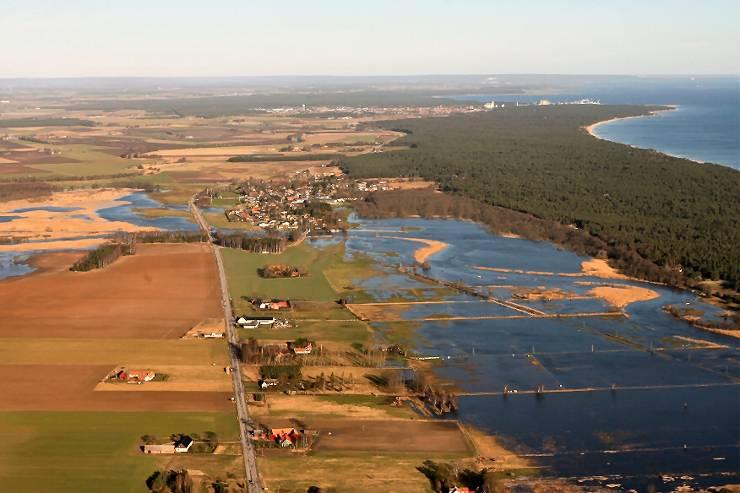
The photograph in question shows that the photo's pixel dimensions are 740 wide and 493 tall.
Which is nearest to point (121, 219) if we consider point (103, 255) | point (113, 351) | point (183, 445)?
point (103, 255)

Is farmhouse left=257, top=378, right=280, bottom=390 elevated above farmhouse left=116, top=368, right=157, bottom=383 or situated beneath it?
situated beneath

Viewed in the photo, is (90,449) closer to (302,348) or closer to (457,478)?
(302,348)

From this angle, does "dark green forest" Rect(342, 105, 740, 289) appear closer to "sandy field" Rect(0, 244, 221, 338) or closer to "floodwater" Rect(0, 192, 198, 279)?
"floodwater" Rect(0, 192, 198, 279)

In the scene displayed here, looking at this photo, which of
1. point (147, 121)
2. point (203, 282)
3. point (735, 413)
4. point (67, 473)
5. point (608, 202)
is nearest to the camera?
point (67, 473)

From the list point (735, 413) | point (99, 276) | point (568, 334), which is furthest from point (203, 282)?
point (735, 413)

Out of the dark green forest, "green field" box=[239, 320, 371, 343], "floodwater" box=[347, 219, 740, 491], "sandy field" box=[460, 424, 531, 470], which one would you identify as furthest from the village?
"sandy field" box=[460, 424, 531, 470]

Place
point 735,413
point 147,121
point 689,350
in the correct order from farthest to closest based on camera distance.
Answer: point 147,121 < point 689,350 < point 735,413

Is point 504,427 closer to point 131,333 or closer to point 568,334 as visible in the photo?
point 568,334

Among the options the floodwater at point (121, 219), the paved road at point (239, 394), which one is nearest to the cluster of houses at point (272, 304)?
the paved road at point (239, 394)
